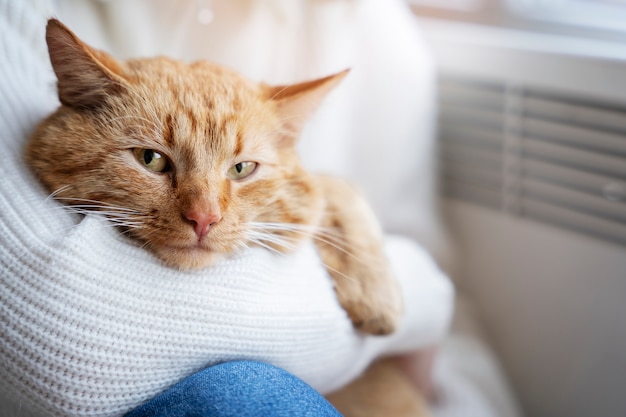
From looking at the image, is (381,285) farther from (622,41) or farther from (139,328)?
(622,41)

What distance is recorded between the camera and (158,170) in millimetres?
954

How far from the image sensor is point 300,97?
1059 millimetres

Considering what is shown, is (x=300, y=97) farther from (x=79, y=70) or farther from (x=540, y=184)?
(x=540, y=184)

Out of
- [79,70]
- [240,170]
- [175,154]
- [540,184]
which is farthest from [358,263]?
[540,184]

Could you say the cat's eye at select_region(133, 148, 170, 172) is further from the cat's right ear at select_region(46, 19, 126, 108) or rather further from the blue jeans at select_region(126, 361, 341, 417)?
the blue jeans at select_region(126, 361, 341, 417)

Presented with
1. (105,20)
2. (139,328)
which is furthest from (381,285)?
(105,20)

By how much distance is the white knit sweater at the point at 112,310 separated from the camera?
0.85 meters

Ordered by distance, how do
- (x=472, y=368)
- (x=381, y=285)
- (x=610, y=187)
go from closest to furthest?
(x=381, y=285)
(x=610, y=187)
(x=472, y=368)

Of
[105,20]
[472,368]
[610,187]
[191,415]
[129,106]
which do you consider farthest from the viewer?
[472,368]

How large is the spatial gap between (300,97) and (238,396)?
0.50 metres

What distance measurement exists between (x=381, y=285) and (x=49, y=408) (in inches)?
22.6

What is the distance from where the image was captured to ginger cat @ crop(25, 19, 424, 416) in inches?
36.2

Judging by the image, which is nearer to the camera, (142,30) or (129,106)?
(129,106)

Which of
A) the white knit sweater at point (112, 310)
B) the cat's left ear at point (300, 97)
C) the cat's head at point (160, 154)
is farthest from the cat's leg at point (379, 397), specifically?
the cat's left ear at point (300, 97)
